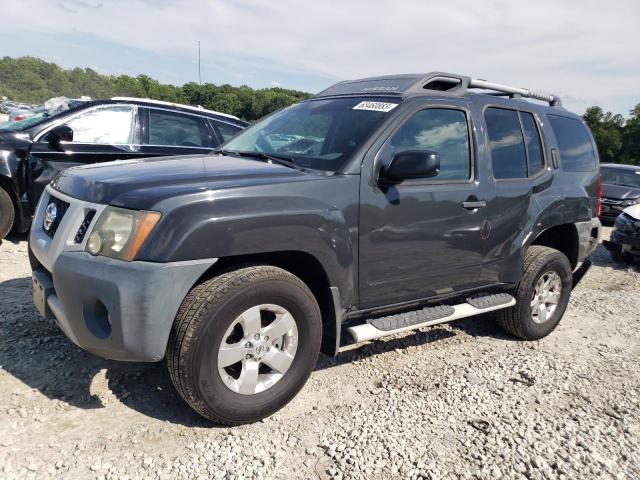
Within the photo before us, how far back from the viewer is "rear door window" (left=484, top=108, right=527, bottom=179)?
3801 mm

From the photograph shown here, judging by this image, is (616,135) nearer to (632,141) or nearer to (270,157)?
(632,141)

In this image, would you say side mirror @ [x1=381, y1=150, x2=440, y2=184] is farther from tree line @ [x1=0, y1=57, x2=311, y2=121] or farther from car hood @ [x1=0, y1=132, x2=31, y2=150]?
tree line @ [x1=0, y1=57, x2=311, y2=121]

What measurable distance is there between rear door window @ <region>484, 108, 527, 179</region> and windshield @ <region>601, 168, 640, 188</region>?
967 cm

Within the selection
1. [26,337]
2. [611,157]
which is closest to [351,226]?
[26,337]

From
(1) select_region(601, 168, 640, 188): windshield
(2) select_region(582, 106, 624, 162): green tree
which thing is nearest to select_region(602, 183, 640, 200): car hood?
(1) select_region(601, 168, 640, 188): windshield

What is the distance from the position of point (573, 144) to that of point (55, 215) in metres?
4.20

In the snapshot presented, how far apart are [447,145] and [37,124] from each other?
4.86 metres

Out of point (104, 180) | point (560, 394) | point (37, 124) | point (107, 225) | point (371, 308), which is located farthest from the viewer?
point (37, 124)

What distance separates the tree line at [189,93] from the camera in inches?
1150

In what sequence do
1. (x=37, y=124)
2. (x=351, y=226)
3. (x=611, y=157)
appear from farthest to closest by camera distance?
(x=611, y=157) → (x=37, y=124) → (x=351, y=226)

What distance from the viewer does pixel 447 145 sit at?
11.5 feet

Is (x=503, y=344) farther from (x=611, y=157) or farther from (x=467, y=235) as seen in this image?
(x=611, y=157)

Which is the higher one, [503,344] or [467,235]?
[467,235]

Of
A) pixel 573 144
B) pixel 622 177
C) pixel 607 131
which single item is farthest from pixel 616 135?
pixel 573 144
